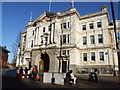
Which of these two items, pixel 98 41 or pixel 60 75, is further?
pixel 98 41

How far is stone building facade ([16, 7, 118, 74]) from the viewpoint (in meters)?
26.4

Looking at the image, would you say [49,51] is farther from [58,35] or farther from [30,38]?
[30,38]

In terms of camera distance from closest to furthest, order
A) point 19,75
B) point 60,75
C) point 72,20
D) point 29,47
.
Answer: point 60,75, point 19,75, point 72,20, point 29,47

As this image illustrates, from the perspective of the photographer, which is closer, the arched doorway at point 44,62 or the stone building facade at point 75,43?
the stone building facade at point 75,43

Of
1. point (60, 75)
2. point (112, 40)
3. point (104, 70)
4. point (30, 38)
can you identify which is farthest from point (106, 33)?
point (30, 38)

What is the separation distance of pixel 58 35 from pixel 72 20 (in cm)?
556

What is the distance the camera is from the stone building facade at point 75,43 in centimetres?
2645

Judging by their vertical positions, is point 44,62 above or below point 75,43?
below

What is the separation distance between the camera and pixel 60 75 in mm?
12141

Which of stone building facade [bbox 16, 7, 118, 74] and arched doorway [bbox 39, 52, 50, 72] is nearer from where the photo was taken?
stone building facade [bbox 16, 7, 118, 74]

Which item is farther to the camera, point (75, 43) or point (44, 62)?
point (44, 62)

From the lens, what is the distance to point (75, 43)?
27.4 m

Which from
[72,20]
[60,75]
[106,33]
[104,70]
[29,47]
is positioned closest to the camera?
[60,75]

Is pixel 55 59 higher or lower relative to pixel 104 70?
higher
